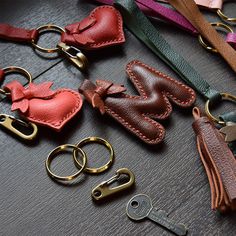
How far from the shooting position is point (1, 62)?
0.97 m

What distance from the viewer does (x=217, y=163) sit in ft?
2.68

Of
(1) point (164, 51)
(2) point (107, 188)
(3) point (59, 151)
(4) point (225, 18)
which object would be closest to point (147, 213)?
(2) point (107, 188)

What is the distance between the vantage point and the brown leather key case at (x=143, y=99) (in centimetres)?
87

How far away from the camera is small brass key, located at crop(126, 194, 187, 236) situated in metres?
0.79

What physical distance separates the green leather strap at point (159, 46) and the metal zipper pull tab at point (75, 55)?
120 mm

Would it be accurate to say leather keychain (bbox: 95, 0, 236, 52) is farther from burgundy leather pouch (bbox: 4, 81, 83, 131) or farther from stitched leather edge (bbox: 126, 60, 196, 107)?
burgundy leather pouch (bbox: 4, 81, 83, 131)

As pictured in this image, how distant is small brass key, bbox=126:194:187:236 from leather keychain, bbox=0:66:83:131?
169mm

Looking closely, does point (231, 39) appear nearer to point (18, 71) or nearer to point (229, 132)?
point (229, 132)

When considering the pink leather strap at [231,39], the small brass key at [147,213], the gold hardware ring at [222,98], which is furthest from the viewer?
the pink leather strap at [231,39]

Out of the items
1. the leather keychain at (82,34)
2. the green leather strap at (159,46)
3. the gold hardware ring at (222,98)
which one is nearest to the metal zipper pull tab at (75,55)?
the leather keychain at (82,34)

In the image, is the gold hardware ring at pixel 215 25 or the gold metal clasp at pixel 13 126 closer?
the gold metal clasp at pixel 13 126

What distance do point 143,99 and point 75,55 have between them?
0.51 feet

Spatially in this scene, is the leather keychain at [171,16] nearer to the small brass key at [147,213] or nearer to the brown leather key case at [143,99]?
the brown leather key case at [143,99]

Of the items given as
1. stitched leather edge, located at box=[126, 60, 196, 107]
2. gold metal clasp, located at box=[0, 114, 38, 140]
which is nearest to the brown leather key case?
stitched leather edge, located at box=[126, 60, 196, 107]
